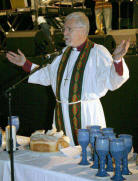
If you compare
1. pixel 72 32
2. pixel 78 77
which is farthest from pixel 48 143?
pixel 72 32

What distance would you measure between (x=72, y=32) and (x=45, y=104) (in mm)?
2577

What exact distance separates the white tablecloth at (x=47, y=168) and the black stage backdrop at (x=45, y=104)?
8.59 ft

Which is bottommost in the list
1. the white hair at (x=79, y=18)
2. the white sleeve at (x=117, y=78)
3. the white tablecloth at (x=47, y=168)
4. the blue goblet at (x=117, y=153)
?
the white tablecloth at (x=47, y=168)

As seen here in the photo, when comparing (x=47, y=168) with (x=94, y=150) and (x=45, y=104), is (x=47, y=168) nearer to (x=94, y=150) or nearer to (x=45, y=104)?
(x=94, y=150)

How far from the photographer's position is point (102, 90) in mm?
3471

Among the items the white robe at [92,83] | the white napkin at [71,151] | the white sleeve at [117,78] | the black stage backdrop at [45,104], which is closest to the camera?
the white napkin at [71,151]

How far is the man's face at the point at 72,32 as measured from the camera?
350 centimetres

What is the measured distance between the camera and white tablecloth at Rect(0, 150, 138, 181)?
2.30m

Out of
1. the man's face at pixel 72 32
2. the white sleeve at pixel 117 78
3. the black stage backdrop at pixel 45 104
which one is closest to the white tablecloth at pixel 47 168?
the white sleeve at pixel 117 78

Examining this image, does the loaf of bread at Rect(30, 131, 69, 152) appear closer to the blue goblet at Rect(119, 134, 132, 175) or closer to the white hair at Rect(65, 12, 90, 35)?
the blue goblet at Rect(119, 134, 132, 175)

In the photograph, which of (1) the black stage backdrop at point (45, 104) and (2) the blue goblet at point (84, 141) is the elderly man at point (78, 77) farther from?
(1) the black stage backdrop at point (45, 104)

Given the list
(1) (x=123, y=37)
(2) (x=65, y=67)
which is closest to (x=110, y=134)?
(2) (x=65, y=67)

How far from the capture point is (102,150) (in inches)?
87.8

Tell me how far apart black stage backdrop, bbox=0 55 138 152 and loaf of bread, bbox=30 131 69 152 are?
2408 millimetres
